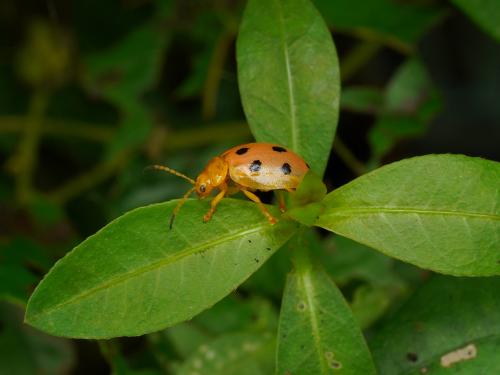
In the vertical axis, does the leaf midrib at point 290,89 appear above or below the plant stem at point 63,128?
above

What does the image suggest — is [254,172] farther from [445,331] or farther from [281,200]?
[445,331]

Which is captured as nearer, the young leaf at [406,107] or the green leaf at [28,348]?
the green leaf at [28,348]

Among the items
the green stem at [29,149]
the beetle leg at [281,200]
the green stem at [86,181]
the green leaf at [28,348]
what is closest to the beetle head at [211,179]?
the beetle leg at [281,200]

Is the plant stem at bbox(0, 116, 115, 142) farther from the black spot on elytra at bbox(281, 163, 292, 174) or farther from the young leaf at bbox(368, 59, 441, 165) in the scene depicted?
the black spot on elytra at bbox(281, 163, 292, 174)

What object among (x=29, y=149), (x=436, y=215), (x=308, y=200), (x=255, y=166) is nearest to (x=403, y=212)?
(x=436, y=215)

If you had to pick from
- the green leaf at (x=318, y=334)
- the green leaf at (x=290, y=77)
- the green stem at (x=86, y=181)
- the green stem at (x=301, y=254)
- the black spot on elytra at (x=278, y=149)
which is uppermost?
the green leaf at (x=290, y=77)

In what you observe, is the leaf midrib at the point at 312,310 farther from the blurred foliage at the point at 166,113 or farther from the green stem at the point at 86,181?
the green stem at the point at 86,181

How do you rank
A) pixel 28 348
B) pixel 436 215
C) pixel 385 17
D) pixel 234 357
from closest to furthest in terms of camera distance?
1. pixel 436 215
2. pixel 234 357
3. pixel 28 348
4. pixel 385 17
